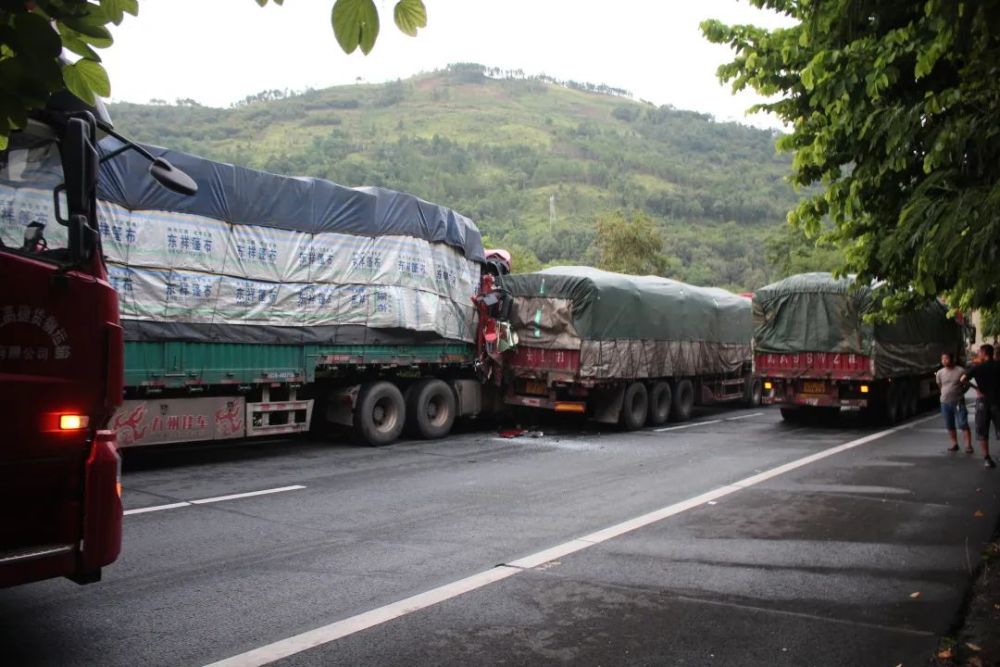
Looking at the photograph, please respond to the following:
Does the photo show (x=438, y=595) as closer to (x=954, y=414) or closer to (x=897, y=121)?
(x=897, y=121)

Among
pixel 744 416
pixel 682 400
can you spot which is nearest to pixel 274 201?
pixel 682 400

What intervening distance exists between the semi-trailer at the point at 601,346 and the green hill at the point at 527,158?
951 inches

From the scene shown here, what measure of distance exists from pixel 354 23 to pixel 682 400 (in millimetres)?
16208

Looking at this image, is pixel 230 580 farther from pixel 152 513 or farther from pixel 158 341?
pixel 158 341

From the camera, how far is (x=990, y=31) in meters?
3.73

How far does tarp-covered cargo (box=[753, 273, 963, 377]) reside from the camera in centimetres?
1617

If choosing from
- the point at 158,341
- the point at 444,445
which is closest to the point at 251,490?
the point at 158,341

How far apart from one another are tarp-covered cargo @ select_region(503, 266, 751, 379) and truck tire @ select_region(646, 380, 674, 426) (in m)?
0.33

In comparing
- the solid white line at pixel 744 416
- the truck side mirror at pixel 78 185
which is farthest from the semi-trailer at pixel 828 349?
the truck side mirror at pixel 78 185

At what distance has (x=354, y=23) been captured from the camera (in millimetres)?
2562

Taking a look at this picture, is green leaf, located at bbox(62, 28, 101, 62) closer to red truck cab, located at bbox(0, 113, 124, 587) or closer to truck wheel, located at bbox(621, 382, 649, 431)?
red truck cab, located at bbox(0, 113, 124, 587)

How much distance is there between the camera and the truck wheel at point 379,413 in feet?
41.4

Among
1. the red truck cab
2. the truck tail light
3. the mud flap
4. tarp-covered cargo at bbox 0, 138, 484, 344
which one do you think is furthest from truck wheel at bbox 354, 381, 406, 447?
the truck tail light

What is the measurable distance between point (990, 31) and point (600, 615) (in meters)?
3.85
